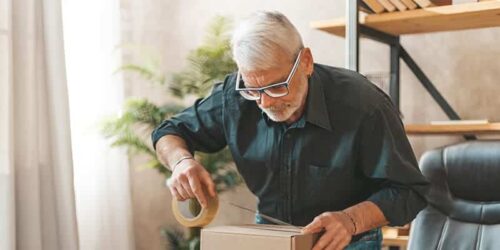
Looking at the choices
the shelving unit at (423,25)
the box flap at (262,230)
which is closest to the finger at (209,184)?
the box flap at (262,230)

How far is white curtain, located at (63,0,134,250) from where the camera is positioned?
2928 mm

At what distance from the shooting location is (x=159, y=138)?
1.89 m

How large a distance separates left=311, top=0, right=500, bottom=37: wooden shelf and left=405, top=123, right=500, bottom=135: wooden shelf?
37cm

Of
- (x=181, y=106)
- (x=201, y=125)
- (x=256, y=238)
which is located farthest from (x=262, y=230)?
(x=181, y=106)

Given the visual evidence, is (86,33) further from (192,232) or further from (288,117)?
(288,117)

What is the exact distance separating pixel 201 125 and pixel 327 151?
38 cm

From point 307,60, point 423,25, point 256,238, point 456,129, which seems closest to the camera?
point 256,238

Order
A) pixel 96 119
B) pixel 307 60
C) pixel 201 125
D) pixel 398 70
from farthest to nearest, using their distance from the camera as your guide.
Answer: pixel 96 119
pixel 398 70
pixel 201 125
pixel 307 60

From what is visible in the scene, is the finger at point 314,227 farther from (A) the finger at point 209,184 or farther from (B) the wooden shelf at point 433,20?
(B) the wooden shelf at point 433,20

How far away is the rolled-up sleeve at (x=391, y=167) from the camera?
158 centimetres

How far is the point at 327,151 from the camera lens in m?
1.69

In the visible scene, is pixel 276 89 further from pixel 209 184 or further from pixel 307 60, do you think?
pixel 209 184

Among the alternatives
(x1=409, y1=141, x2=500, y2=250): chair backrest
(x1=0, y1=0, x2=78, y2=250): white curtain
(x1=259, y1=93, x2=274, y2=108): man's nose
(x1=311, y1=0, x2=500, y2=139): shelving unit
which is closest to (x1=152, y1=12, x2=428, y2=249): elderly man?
(x1=259, y1=93, x2=274, y2=108): man's nose

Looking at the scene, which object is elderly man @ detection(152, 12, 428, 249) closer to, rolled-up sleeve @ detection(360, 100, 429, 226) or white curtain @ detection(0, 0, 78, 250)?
rolled-up sleeve @ detection(360, 100, 429, 226)
